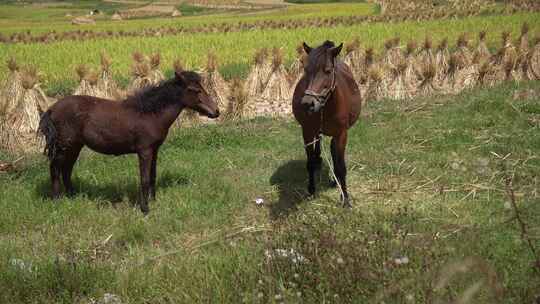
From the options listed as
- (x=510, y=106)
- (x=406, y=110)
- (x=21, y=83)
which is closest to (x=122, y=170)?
(x=21, y=83)

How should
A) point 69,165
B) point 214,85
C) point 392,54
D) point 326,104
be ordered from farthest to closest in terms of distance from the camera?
1. point 392,54
2. point 214,85
3. point 69,165
4. point 326,104

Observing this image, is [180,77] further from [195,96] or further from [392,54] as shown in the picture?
[392,54]

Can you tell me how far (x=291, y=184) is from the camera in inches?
291

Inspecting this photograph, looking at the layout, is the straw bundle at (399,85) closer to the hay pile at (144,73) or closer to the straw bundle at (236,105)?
the straw bundle at (236,105)

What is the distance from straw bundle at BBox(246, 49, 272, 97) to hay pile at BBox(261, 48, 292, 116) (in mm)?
119

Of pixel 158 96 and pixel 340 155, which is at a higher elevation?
pixel 158 96

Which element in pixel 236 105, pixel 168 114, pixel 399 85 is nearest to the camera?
pixel 168 114

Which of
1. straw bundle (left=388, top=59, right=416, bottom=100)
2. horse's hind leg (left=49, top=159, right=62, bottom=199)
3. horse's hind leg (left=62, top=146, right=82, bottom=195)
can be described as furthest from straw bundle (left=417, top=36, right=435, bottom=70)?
horse's hind leg (left=49, top=159, right=62, bottom=199)

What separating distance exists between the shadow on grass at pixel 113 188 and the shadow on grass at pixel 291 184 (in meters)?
1.31

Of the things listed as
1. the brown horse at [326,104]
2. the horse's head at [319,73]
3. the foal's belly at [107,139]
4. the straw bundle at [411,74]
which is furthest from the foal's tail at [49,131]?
the straw bundle at [411,74]

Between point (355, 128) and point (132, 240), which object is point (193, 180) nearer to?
point (132, 240)

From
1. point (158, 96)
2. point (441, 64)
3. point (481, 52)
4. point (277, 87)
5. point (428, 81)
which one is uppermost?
point (158, 96)

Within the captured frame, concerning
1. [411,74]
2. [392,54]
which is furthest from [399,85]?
[392,54]

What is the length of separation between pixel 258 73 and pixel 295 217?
794 centimetres
